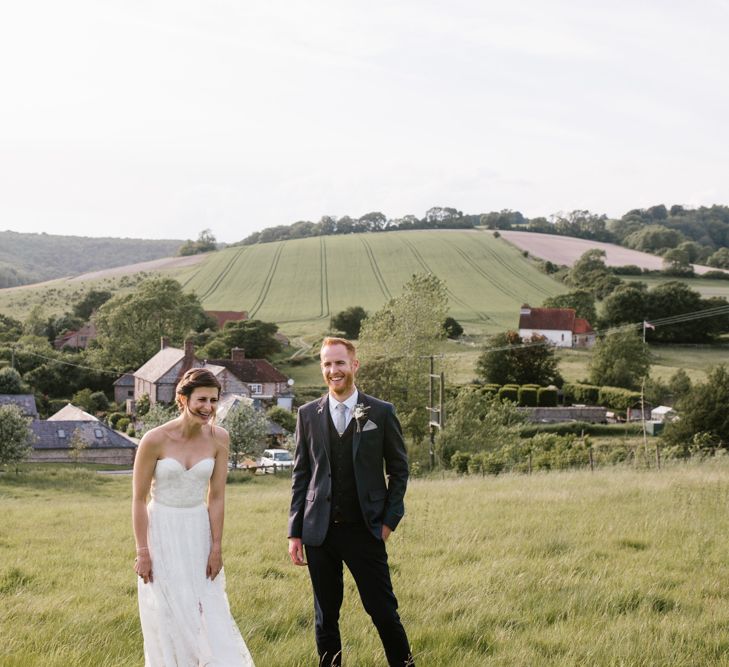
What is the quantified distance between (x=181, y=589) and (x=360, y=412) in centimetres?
156

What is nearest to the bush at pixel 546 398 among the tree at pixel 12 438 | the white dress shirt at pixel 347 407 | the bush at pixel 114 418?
the bush at pixel 114 418

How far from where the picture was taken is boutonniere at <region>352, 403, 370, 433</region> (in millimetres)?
5637

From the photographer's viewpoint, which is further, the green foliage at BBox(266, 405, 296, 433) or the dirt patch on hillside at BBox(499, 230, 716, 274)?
the dirt patch on hillside at BBox(499, 230, 716, 274)

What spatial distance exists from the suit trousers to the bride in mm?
625

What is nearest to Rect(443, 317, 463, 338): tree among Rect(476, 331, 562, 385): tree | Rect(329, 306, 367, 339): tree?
Rect(329, 306, 367, 339): tree

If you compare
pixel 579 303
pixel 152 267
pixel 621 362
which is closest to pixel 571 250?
pixel 579 303

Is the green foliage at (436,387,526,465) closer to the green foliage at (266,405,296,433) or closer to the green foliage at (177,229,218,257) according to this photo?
the green foliage at (266,405,296,433)

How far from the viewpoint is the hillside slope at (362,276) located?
101 metres

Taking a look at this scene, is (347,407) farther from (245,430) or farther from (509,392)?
(509,392)

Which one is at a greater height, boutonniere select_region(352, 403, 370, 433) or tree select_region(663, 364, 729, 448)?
boutonniere select_region(352, 403, 370, 433)

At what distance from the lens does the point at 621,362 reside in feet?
215

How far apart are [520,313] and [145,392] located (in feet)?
145

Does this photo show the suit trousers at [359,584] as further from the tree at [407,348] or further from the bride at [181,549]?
the tree at [407,348]

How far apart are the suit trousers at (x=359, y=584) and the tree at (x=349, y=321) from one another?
83.8 metres
